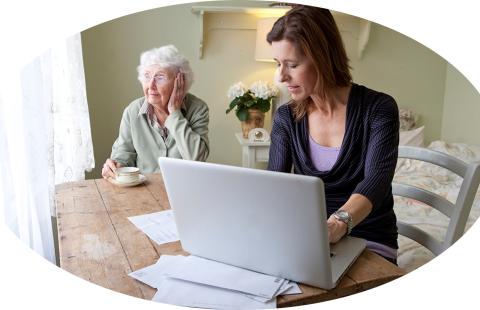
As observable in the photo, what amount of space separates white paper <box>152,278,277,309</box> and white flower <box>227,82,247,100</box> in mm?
1869

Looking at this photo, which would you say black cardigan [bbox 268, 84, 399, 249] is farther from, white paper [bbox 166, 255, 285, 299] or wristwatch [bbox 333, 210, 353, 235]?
white paper [bbox 166, 255, 285, 299]

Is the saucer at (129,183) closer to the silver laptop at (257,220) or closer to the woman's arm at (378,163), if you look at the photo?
the silver laptop at (257,220)

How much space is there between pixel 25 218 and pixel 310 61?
0.95 meters

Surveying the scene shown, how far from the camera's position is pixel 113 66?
8.14ft

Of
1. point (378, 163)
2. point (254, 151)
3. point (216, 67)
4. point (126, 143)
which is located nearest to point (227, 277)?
point (378, 163)

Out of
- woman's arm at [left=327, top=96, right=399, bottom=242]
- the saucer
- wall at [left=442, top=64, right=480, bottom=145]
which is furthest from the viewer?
wall at [left=442, top=64, right=480, bottom=145]

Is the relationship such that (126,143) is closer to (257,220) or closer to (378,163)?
(378,163)

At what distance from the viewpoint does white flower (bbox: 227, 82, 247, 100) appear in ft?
8.32

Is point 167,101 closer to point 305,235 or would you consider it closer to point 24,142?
point 24,142

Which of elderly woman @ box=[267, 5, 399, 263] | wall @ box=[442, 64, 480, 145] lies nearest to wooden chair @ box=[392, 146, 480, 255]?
elderly woman @ box=[267, 5, 399, 263]

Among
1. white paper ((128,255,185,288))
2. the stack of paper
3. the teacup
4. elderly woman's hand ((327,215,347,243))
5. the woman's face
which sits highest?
the woman's face

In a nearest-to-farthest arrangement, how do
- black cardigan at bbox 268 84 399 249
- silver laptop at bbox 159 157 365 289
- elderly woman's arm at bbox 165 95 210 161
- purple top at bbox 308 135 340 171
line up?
silver laptop at bbox 159 157 365 289 < black cardigan at bbox 268 84 399 249 < purple top at bbox 308 135 340 171 < elderly woman's arm at bbox 165 95 210 161

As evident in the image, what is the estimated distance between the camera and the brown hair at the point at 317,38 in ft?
3.66

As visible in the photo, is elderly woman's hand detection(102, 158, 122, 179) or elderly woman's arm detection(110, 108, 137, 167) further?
elderly woman's arm detection(110, 108, 137, 167)
